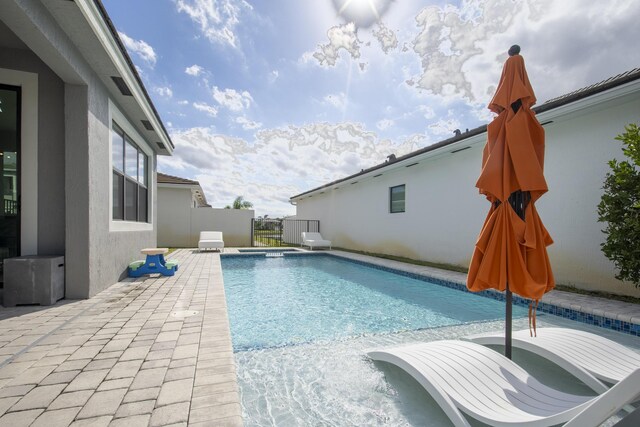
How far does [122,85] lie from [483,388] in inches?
259

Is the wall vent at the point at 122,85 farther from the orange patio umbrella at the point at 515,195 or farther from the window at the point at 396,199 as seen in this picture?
the window at the point at 396,199

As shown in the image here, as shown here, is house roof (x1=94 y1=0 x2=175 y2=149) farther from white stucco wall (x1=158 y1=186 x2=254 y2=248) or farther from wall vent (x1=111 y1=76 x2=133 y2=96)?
white stucco wall (x1=158 y1=186 x2=254 y2=248)

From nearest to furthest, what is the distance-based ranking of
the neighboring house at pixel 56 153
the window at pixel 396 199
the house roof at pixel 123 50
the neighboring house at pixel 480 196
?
the house roof at pixel 123 50 → the neighboring house at pixel 56 153 → the neighboring house at pixel 480 196 → the window at pixel 396 199

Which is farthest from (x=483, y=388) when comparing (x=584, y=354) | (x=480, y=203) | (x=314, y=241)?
(x=314, y=241)

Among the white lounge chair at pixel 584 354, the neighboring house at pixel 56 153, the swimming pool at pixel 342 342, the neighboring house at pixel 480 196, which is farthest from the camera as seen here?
the neighboring house at pixel 480 196

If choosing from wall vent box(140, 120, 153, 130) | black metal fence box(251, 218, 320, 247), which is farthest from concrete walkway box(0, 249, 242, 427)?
black metal fence box(251, 218, 320, 247)

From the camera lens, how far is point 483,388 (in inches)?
81.8

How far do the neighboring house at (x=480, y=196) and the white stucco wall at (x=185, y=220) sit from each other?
6401mm

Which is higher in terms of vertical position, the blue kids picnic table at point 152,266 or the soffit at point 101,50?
the soffit at point 101,50

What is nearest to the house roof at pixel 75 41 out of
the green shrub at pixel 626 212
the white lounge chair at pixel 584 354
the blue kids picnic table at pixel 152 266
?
the blue kids picnic table at pixel 152 266

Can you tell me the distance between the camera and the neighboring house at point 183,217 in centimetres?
1439

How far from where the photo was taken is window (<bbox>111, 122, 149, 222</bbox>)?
18.9 ft

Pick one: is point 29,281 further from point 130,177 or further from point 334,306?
point 334,306

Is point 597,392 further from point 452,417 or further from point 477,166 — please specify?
point 477,166
